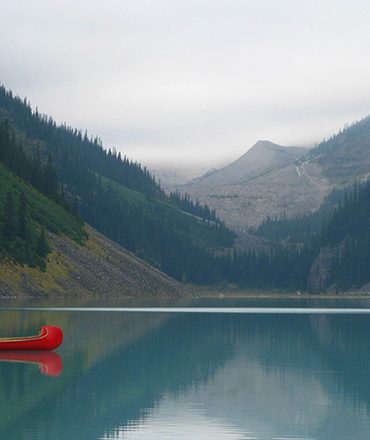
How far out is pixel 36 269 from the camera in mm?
195125

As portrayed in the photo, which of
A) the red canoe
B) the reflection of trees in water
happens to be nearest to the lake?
the reflection of trees in water

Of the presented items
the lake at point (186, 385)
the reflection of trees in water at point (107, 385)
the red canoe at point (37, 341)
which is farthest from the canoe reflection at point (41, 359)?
the reflection of trees in water at point (107, 385)

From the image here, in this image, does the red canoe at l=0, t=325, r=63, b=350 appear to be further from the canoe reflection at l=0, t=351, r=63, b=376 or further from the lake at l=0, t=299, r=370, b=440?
the lake at l=0, t=299, r=370, b=440

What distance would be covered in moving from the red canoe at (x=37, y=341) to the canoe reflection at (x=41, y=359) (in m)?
0.53

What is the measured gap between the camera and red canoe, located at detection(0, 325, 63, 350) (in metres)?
80.0

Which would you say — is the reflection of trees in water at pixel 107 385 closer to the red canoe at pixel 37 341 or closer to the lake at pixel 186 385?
the lake at pixel 186 385

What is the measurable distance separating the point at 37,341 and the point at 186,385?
21.2m

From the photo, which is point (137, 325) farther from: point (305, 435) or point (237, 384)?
point (305, 435)

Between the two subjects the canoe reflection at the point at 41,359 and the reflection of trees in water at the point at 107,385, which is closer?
the reflection of trees in water at the point at 107,385

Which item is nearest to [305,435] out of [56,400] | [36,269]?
[56,400]

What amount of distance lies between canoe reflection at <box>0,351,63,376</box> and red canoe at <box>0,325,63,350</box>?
0.53 metres

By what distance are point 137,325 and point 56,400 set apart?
6351 cm

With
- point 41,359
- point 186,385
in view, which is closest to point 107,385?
point 186,385

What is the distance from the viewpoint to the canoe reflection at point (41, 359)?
69.2m
